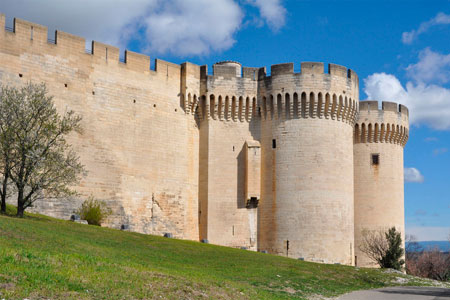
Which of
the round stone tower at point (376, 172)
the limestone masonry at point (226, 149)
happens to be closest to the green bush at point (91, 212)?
the limestone masonry at point (226, 149)

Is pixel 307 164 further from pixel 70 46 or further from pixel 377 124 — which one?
pixel 70 46

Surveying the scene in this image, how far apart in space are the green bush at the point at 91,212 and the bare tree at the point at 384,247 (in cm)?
1437

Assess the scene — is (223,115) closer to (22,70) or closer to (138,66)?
(138,66)

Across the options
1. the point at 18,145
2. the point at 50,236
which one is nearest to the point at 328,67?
the point at 18,145

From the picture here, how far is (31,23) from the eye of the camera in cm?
2272

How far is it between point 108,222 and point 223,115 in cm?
814

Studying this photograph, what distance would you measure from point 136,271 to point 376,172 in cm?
2438

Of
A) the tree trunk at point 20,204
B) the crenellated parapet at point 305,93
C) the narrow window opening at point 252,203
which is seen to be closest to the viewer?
the tree trunk at point 20,204

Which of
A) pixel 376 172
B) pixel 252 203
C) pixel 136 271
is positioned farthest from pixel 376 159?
pixel 136 271

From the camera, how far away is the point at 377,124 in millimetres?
33125

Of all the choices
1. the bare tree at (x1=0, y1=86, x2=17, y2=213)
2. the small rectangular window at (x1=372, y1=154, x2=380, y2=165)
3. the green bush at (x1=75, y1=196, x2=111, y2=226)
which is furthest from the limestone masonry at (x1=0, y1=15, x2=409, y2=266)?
the bare tree at (x1=0, y1=86, x2=17, y2=213)

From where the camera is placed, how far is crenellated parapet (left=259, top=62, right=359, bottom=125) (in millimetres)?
28094

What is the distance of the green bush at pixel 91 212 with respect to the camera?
2278 centimetres

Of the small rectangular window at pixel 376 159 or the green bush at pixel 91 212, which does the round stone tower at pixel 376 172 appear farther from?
the green bush at pixel 91 212
